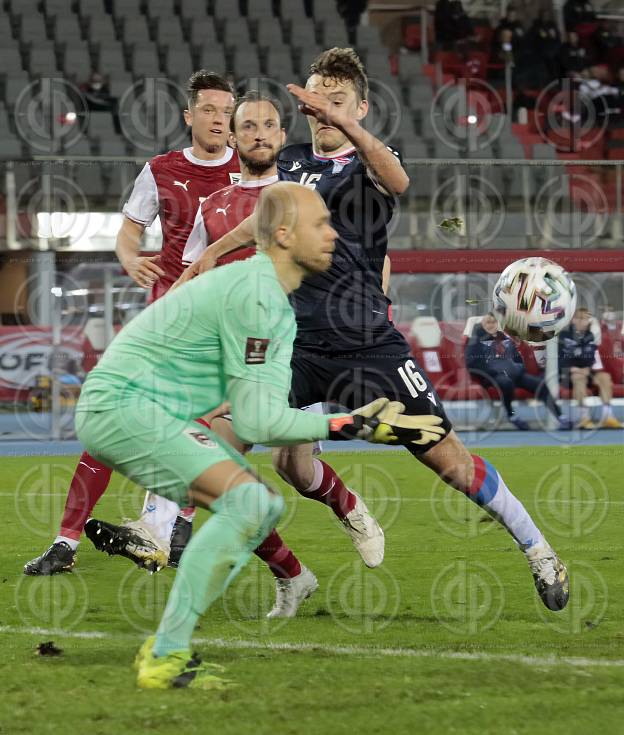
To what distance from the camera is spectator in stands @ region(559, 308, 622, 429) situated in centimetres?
1325

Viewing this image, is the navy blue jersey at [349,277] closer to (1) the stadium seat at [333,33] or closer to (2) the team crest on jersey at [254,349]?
(2) the team crest on jersey at [254,349]

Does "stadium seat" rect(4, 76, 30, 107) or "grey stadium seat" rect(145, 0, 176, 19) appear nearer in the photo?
"stadium seat" rect(4, 76, 30, 107)

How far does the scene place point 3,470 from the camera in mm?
10305

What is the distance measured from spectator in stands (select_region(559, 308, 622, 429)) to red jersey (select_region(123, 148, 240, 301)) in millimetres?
8079

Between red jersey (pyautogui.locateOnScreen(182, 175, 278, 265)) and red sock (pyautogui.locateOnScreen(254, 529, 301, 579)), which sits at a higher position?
red jersey (pyautogui.locateOnScreen(182, 175, 278, 265))

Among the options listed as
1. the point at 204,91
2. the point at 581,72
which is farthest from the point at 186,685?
the point at 581,72

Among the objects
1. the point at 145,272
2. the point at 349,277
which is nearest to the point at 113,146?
the point at 145,272

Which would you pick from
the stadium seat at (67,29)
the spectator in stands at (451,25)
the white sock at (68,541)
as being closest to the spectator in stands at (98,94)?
the stadium seat at (67,29)

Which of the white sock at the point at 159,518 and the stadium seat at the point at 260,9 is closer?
the white sock at the point at 159,518

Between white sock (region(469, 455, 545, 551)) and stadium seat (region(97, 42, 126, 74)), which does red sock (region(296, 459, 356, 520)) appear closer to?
white sock (region(469, 455, 545, 551))

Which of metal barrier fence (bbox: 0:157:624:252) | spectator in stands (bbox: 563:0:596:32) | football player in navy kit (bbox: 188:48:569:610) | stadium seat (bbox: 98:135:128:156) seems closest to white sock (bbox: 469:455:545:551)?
football player in navy kit (bbox: 188:48:569:610)

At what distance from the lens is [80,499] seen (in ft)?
17.4

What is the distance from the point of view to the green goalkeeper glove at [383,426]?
3.15m

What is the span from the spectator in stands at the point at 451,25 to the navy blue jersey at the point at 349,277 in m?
16.4
